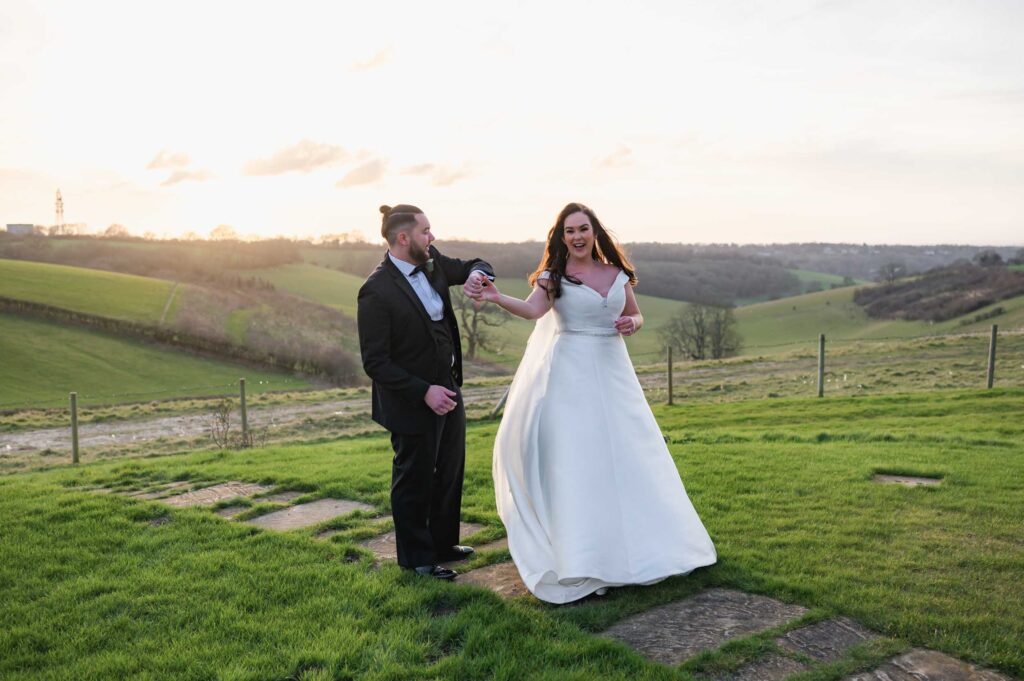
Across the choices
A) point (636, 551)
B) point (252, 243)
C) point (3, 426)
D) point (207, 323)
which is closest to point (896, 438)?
point (636, 551)

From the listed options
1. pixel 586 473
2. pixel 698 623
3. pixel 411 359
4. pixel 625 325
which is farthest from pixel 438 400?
pixel 698 623

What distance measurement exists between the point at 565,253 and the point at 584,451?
4.92 ft

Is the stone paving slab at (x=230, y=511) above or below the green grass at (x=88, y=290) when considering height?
below

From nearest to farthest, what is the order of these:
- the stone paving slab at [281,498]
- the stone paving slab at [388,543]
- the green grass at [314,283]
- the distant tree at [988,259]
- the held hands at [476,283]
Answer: the held hands at [476,283]
the stone paving slab at [388,543]
the stone paving slab at [281,498]
the green grass at [314,283]
the distant tree at [988,259]

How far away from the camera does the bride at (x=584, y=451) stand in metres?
4.83

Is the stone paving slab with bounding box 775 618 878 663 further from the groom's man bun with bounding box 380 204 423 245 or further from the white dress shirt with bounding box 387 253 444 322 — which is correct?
the groom's man bun with bounding box 380 204 423 245

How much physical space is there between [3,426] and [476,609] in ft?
85.1

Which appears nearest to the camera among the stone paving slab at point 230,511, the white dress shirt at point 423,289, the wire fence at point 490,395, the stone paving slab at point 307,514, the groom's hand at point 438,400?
the groom's hand at point 438,400

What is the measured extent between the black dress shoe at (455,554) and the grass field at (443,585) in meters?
0.24

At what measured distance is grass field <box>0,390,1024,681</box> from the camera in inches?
153

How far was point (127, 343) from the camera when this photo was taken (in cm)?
4291

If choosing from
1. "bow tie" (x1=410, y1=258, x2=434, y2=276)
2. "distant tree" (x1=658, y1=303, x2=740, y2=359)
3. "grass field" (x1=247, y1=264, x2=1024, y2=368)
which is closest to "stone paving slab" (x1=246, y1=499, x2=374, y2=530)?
"bow tie" (x1=410, y1=258, x2=434, y2=276)

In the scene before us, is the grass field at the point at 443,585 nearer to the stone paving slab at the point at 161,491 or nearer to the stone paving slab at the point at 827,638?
the stone paving slab at the point at 827,638

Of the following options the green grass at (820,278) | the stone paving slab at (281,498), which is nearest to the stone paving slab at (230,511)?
the stone paving slab at (281,498)
